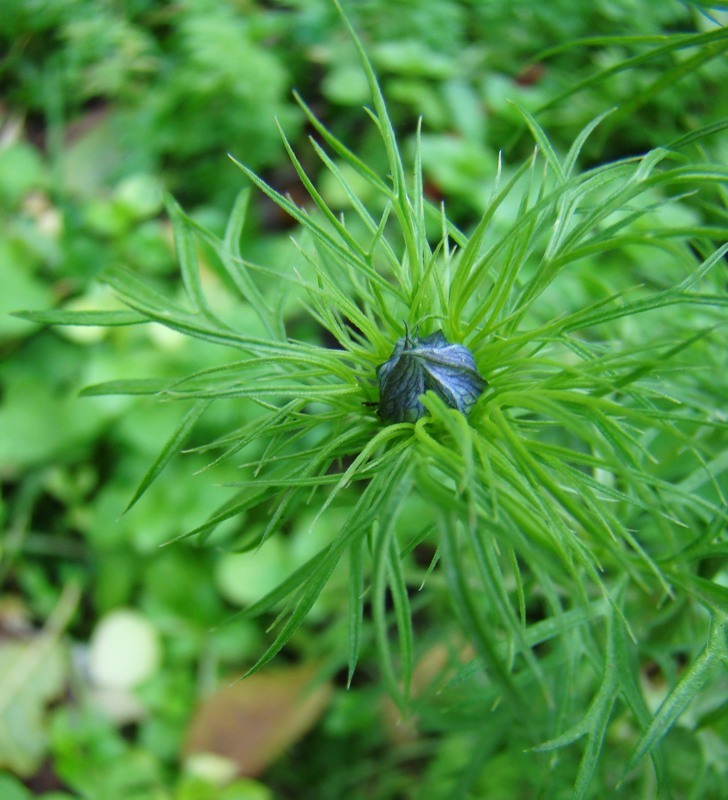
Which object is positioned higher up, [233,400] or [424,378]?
[424,378]

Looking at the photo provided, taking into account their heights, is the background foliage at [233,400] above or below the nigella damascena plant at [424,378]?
below

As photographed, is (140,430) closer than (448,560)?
No

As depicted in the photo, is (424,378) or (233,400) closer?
(424,378)

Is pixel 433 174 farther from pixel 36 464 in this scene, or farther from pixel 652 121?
pixel 36 464

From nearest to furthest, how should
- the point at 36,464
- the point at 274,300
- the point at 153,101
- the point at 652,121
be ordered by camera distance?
the point at 274,300 < the point at 36,464 < the point at 652,121 < the point at 153,101

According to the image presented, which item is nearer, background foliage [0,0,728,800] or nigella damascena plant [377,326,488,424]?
nigella damascena plant [377,326,488,424]

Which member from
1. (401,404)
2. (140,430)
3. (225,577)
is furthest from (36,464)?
(401,404)

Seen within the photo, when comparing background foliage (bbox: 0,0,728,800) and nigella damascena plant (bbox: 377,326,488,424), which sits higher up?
nigella damascena plant (bbox: 377,326,488,424)

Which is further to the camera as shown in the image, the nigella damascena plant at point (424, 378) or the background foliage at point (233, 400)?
the background foliage at point (233, 400)
